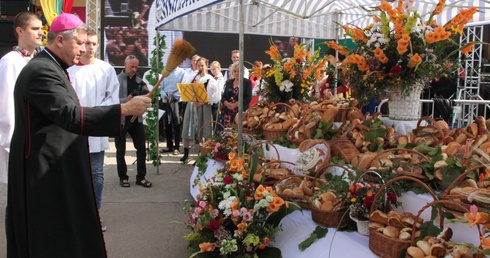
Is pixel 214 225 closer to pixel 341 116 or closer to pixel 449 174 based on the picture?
pixel 449 174

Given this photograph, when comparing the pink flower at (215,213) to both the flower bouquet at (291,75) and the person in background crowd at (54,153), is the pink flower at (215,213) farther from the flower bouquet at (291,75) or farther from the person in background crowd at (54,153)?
the flower bouquet at (291,75)

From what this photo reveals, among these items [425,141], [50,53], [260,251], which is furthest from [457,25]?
[50,53]

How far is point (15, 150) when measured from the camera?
8.70ft

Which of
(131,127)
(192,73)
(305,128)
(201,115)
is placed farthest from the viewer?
(192,73)

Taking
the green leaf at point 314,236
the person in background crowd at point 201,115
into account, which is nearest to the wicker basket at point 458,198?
the green leaf at point 314,236

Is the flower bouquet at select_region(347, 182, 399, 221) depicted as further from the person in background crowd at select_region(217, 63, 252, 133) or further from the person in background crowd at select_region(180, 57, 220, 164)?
the person in background crowd at select_region(180, 57, 220, 164)

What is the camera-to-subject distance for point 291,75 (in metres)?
6.04

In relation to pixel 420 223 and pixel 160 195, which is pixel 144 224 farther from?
pixel 420 223

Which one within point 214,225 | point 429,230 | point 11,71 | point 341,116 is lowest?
point 214,225

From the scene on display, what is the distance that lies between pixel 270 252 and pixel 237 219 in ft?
0.99

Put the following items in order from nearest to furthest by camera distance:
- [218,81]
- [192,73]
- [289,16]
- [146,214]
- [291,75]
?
1. [146,214]
2. [291,75]
3. [218,81]
4. [289,16]
5. [192,73]

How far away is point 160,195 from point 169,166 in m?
1.88

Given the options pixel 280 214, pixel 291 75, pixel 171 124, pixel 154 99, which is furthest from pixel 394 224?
pixel 171 124

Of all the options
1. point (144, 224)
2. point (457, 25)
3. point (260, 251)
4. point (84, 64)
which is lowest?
point (144, 224)
